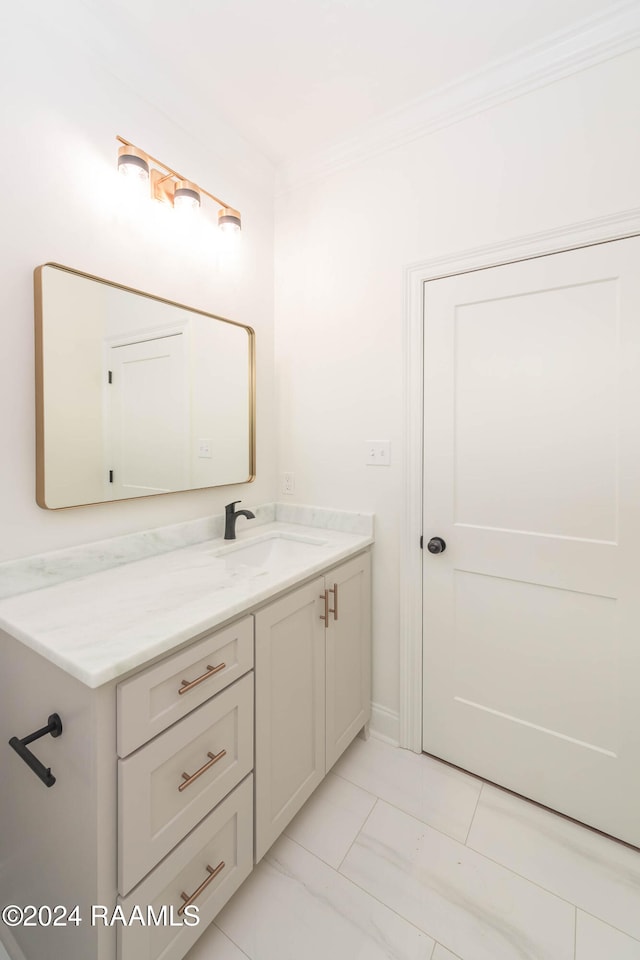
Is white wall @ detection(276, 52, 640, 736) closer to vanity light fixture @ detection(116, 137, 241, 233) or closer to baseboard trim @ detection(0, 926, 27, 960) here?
vanity light fixture @ detection(116, 137, 241, 233)

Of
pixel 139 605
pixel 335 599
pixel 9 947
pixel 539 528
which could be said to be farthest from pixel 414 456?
pixel 9 947

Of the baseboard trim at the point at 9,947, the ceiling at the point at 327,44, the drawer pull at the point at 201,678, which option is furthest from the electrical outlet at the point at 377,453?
the baseboard trim at the point at 9,947

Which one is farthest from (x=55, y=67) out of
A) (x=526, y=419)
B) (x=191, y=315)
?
(x=526, y=419)

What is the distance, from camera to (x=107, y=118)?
1348mm

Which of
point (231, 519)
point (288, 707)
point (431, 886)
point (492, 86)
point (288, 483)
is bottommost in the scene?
point (431, 886)

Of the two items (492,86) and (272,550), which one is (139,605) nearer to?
(272,550)

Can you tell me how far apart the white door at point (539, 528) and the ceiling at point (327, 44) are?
709 millimetres

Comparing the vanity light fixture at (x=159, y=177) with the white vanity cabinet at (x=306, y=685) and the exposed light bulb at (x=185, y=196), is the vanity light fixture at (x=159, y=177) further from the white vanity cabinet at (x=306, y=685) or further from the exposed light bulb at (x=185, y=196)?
the white vanity cabinet at (x=306, y=685)

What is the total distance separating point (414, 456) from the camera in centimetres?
169

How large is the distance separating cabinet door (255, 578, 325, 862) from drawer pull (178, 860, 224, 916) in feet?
0.49

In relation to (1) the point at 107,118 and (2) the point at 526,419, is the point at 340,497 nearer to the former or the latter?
(2) the point at 526,419

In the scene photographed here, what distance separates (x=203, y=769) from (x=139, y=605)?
420 millimetres

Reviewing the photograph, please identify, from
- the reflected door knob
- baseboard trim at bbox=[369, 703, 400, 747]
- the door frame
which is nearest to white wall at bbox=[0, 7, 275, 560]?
the door frame

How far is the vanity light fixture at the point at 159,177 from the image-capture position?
1.33 m
